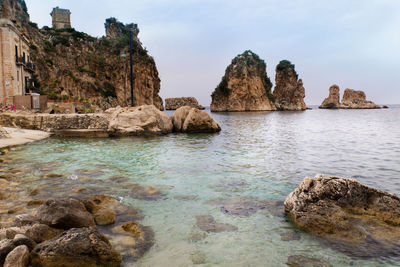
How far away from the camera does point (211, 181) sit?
26.6 ft

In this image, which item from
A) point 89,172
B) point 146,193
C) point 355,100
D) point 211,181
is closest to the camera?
point 146,193

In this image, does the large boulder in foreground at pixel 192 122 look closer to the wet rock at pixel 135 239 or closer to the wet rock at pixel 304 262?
the wet rock at pixel 135 239

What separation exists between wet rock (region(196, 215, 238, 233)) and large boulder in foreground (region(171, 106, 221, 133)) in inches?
648

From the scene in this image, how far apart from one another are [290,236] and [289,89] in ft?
422

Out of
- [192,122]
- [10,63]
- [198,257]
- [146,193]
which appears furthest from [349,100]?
[198,257]

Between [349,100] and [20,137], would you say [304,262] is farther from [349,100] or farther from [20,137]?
[349,100]

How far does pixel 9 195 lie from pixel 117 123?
42.7 ft

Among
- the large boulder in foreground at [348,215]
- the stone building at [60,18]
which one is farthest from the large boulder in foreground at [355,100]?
the large boulder in foreground at [348,215]

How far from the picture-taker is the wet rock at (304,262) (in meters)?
3.72

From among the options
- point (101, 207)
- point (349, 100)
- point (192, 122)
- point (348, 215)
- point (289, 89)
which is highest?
point (289, 89)

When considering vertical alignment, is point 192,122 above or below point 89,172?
above

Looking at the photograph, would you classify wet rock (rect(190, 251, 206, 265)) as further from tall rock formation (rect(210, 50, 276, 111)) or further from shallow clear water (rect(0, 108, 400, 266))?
tall rock formation (rect(210, 50, 276, 111))

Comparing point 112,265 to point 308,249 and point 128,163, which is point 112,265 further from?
point 128,163

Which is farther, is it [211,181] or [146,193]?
[211,181]
